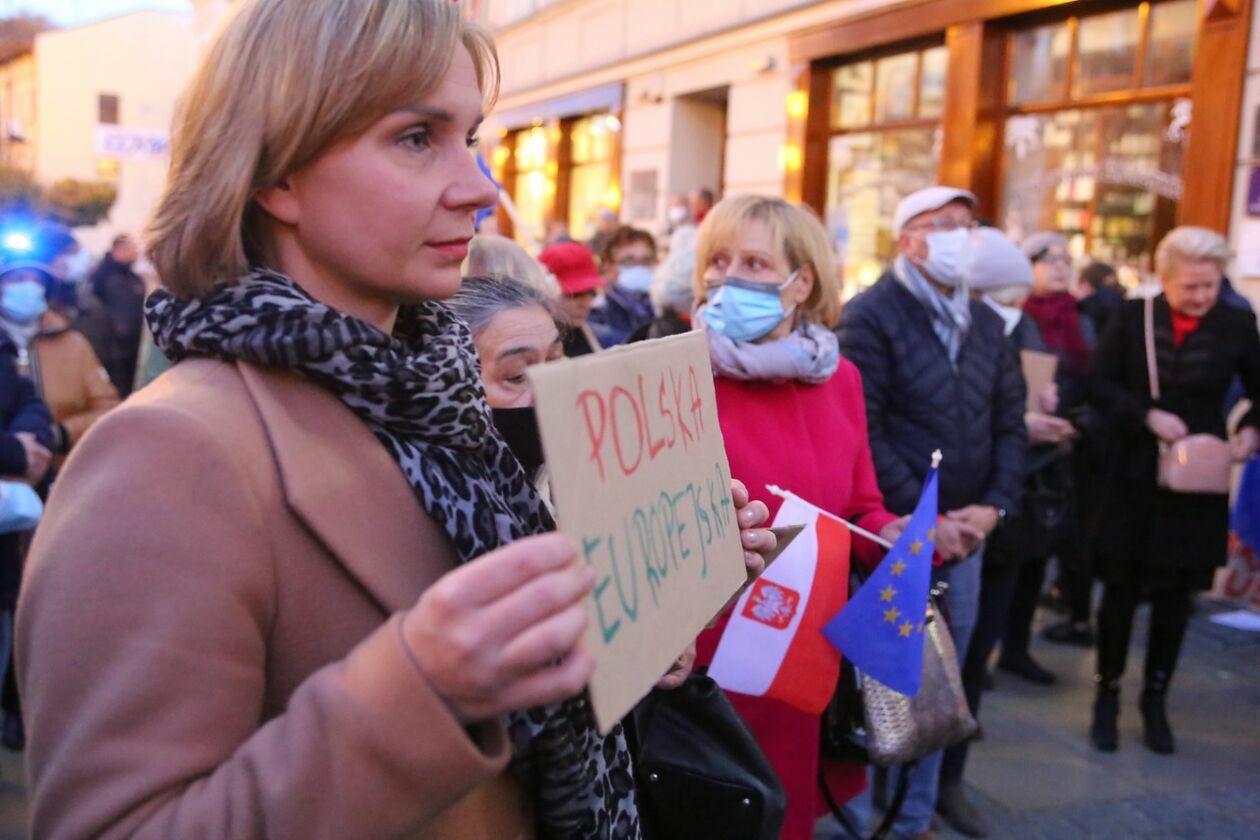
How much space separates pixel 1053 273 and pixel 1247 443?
1.63m

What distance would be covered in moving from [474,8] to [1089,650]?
5112 millimetres

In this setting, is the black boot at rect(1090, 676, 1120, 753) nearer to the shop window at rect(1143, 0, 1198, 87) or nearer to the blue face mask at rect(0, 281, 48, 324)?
the shop window at rect(1143, 0, 1198, 87)

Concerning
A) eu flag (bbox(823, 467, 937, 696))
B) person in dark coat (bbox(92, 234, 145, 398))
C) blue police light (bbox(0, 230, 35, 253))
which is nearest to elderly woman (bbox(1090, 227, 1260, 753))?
eu flag (bbox(823, 467, 937, 696))

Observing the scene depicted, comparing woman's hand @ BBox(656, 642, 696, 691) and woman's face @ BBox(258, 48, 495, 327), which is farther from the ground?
woman's face @ BBox(258, 48, 495, 327)

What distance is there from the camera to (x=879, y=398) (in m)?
3.27

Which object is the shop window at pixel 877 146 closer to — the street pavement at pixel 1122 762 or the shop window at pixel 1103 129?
the shop window at pixel 1103 129

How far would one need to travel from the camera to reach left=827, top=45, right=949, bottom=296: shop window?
8.79 m

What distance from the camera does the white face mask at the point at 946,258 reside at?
11.1ft

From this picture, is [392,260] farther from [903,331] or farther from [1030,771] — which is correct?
[1030,771]

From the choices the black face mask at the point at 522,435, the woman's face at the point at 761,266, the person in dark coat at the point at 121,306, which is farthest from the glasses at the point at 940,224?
the person in dark coat at the point at 121,306

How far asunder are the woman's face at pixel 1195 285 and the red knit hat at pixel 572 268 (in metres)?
A: 2.44

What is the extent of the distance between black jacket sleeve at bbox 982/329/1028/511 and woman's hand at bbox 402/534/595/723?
280cm

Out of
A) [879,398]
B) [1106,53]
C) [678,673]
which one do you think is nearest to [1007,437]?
[879,398]

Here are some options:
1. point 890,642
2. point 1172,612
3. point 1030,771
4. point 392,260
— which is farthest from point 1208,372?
point 392,260
